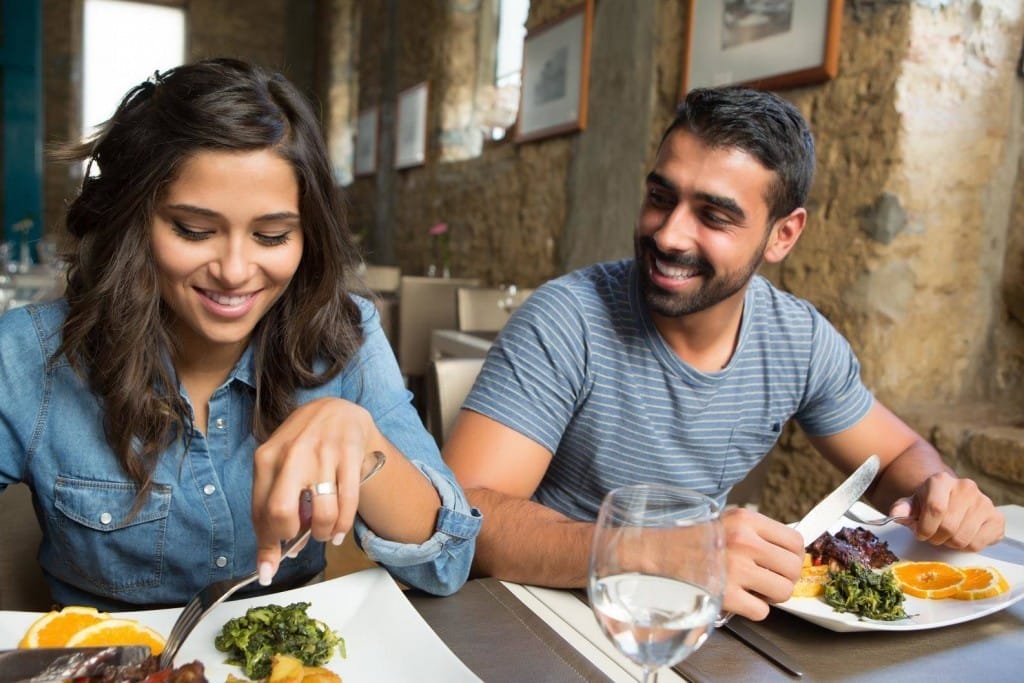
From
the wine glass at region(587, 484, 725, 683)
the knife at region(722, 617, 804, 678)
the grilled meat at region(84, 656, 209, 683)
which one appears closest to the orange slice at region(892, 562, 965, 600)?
the knife at region(722, 617, 804, 678)

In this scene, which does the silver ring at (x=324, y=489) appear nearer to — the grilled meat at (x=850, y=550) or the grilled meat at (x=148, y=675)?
the grilled meat at (x=148, y=675)

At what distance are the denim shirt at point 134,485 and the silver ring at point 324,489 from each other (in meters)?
0.25

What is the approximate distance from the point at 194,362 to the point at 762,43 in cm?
263

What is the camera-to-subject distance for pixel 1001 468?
229cm

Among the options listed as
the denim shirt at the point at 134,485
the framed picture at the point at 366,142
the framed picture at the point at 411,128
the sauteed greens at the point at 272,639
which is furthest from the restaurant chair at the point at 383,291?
the framed picture at the point at 366,142

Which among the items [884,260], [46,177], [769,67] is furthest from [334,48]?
[884,260]

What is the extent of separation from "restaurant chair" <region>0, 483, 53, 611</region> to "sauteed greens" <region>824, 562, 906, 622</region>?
1.11 m

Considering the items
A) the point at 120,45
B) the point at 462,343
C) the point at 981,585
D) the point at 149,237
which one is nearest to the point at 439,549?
the point at 149,237

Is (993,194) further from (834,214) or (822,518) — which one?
(822,518)

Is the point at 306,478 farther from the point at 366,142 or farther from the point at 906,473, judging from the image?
the point at 366,142

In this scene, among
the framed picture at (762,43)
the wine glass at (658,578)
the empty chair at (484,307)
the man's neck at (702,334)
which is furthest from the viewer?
the empty chair at (484,307)

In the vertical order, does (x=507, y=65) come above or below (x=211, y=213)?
above

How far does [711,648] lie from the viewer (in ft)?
2.85

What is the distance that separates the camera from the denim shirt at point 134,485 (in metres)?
1.10
